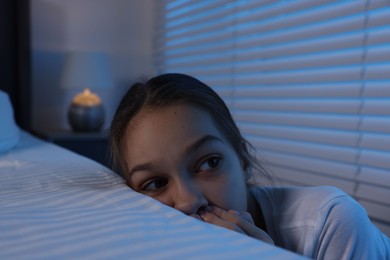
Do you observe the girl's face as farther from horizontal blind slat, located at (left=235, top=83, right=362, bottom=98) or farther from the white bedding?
horizontal blind slat, located at (left=235, top=83, right=362, bottom=98)

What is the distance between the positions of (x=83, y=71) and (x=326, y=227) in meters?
1.82

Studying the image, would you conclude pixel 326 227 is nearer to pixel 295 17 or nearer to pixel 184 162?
pixel 184 162

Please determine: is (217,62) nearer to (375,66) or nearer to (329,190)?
(375,66)

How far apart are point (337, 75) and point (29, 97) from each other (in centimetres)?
164

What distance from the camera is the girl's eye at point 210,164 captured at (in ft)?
2.05

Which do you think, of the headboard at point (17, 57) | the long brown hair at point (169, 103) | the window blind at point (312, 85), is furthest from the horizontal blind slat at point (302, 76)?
the headboard at point (17, 57)

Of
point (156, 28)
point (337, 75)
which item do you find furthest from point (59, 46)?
point (337, 75)

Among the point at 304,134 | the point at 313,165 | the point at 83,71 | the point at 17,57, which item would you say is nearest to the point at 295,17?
the point at 304,134

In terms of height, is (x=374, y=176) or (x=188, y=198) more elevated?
(x=188, y=198)

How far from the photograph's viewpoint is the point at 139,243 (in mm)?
338

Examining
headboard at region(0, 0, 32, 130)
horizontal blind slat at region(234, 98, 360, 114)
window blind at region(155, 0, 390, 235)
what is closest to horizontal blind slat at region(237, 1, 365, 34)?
window blind at region(155, 0, 390, 235)

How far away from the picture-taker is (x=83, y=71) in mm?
2115

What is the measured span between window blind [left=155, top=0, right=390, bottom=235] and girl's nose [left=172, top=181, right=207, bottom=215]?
3.01ft

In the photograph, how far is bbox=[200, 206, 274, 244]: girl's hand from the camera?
0.49m
